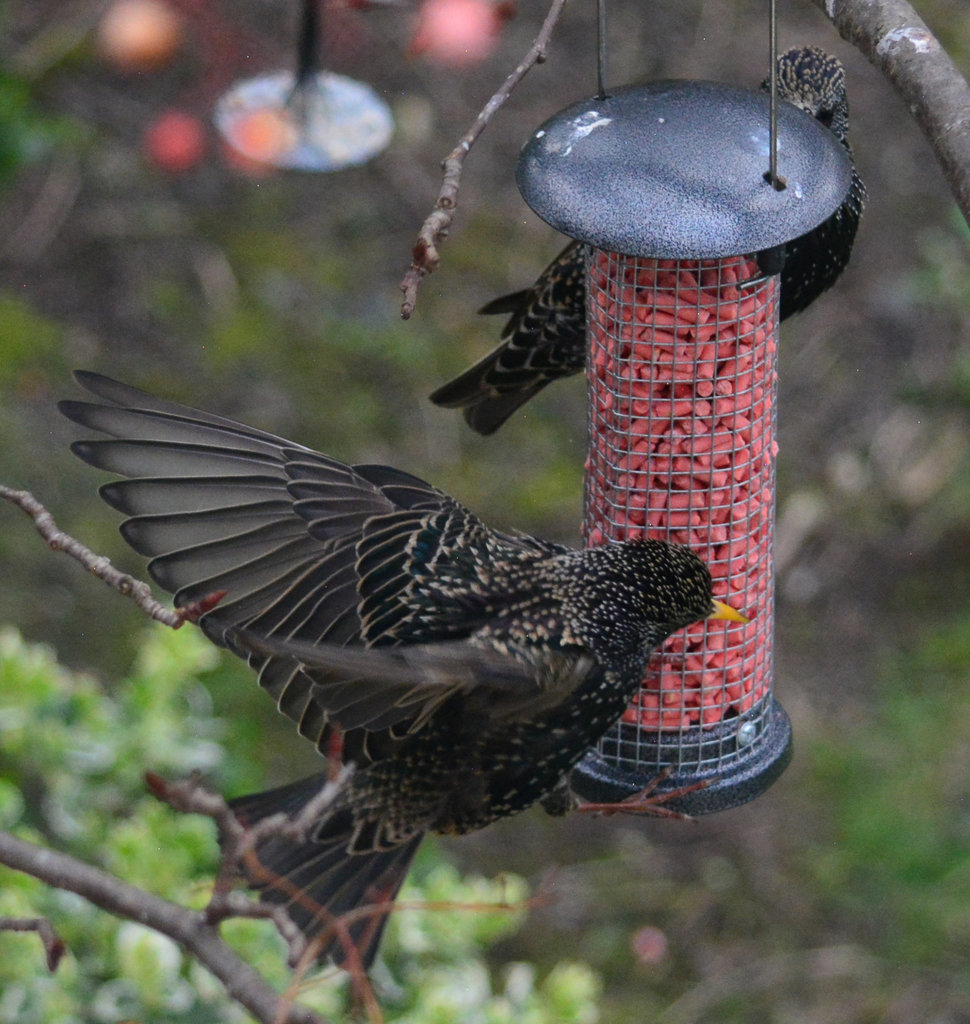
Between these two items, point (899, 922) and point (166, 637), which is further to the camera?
point (899, 922)

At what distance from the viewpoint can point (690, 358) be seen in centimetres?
230

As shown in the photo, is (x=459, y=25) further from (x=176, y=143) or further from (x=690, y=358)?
(x=690, y=358)

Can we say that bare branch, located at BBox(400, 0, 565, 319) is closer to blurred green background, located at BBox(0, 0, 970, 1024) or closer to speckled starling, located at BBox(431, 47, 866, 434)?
speckled starling, located at BBox(431, 47, 866, 434)

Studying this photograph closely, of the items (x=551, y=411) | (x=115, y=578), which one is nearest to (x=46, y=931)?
(x=115, y=578)

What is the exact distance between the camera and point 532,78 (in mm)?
5605

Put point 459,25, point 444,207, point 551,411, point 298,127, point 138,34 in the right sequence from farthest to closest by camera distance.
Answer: point 138,34 < point 459,25 < point 551,411 < point 298,127 < point 444,207

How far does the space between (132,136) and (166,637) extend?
113 inches

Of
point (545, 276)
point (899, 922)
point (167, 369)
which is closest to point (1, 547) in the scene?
point (167, 369)

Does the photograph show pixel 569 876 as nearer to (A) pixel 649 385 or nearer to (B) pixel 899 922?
(B) pixel 899 922

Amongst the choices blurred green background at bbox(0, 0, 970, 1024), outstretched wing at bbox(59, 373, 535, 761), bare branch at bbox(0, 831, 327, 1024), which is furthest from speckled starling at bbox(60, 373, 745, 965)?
bare branch at bbox(0, 831, 327, 1024)

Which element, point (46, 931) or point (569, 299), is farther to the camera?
point (569, 299)

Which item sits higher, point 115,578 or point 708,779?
point 115,578

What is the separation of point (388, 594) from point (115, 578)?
679mm

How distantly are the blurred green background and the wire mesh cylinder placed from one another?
0.93 metres
